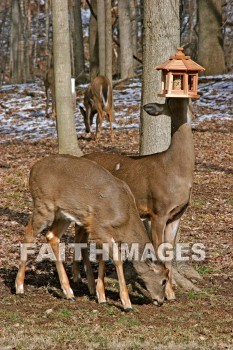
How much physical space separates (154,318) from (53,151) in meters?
11.0

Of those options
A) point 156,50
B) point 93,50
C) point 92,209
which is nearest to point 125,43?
point 93,50

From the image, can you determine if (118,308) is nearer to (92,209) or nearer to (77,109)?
(92,209)

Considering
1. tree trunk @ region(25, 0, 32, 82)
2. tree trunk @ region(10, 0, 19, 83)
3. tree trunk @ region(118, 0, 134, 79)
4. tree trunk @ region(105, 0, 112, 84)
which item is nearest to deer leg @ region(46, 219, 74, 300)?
tree trunk @ region(105, 0, 112, 84)

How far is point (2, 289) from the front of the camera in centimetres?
776

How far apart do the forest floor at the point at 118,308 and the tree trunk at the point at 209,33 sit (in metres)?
14.7

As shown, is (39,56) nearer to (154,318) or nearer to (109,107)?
(109,107)

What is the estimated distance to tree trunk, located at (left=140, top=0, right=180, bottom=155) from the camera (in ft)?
27.3

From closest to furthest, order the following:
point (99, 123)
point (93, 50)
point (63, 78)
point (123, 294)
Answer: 1. point (123, 294)
2. point (63, 78)
3. point (99, 123)
4. point (93, 50)

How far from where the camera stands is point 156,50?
833cm

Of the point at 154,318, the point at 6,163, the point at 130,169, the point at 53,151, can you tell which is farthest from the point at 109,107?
the point at 154,318

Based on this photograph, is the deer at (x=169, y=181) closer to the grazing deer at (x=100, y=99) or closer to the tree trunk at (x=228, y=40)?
the grazing deer at (x=100, y=99)

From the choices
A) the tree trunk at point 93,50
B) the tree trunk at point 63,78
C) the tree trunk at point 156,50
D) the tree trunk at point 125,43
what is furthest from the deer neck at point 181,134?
the tree trunk at point 93,50

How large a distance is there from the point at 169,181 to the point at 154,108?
766 mm

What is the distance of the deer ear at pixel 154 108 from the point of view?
7.15 m
